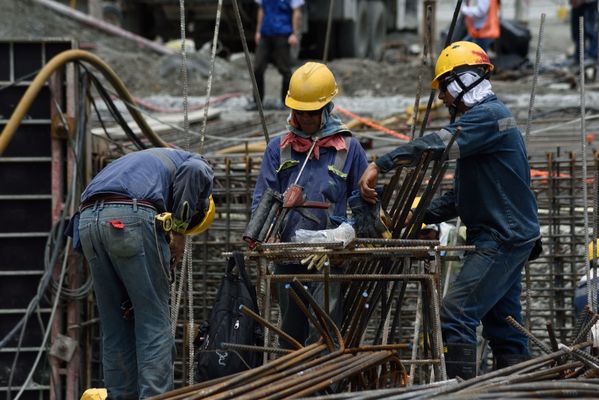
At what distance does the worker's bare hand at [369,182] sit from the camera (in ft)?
20.6

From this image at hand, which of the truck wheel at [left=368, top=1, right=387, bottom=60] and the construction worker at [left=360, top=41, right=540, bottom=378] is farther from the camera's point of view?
the truck wheel at [left=368, top=1, right=387, bottom=60]

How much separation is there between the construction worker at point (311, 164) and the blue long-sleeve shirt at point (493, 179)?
0.59 meters

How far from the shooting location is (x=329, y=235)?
20.7ft

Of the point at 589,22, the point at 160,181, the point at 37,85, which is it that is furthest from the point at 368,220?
the point at 589,22

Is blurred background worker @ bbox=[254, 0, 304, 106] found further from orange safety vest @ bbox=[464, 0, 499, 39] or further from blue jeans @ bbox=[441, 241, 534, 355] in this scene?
blue jeans @ bbox=[441, 241, 534, 355]

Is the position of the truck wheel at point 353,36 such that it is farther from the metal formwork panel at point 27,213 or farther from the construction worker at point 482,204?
the construction worker at point 482,204

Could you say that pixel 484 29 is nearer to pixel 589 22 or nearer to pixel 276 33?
pixel 276 33

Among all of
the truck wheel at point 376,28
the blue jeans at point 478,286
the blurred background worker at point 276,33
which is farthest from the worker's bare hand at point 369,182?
the truck wheel at point 376,28

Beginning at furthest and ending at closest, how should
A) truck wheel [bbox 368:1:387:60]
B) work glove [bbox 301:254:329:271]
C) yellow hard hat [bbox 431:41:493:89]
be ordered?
truck wheel [bbox 368:1:387:60], yellow hard hat [bbox 431:41:493:89], work glove [bbox 301:254:329:271]

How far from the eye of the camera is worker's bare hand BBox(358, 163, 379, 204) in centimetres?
627

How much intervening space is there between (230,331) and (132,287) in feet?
2.03

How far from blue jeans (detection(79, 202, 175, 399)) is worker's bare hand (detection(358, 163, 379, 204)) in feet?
3.38

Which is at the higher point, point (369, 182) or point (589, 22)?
point (589, 22)

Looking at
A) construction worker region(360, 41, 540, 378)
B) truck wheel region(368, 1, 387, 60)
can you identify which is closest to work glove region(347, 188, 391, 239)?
construction worker region(360, 41, 540, 378)
